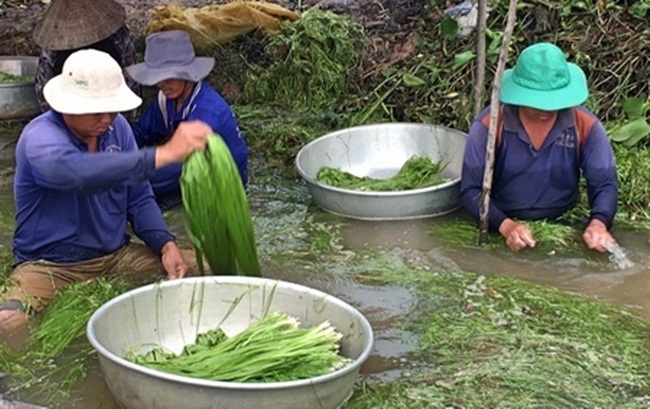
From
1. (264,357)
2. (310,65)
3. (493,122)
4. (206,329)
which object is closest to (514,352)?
(264,357)

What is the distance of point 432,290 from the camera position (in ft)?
17.3

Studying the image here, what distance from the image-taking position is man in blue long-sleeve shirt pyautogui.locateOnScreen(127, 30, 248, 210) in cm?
609

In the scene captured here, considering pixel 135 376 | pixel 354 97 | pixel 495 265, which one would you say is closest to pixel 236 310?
pixel 135 376

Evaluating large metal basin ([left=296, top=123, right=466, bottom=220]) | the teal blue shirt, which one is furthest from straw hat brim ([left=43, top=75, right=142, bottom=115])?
large metal basin ([left=296, top=123, right=466, bottom=220])

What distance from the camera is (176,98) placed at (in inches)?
249

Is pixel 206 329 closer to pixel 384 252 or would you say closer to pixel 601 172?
pixel 384 252

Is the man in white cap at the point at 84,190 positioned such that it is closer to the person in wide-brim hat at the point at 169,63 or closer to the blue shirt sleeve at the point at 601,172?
the person in wide-brim hat at the point at 169,63

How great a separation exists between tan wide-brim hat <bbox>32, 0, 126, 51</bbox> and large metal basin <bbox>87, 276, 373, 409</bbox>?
Answer: 10.9ft

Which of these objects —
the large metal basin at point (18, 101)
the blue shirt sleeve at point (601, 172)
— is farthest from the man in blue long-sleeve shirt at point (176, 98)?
the blue shirt sleeve at point (601, 172)

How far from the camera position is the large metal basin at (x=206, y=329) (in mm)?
3504

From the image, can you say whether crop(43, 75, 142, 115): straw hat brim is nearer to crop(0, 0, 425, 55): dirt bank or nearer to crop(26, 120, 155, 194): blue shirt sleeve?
crop(26, 120, 155, 194): blue shirt sleeve

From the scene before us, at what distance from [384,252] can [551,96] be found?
1445 millimetres

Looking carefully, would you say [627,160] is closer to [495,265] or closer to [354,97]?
[495,265]

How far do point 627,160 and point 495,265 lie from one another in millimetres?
1740
